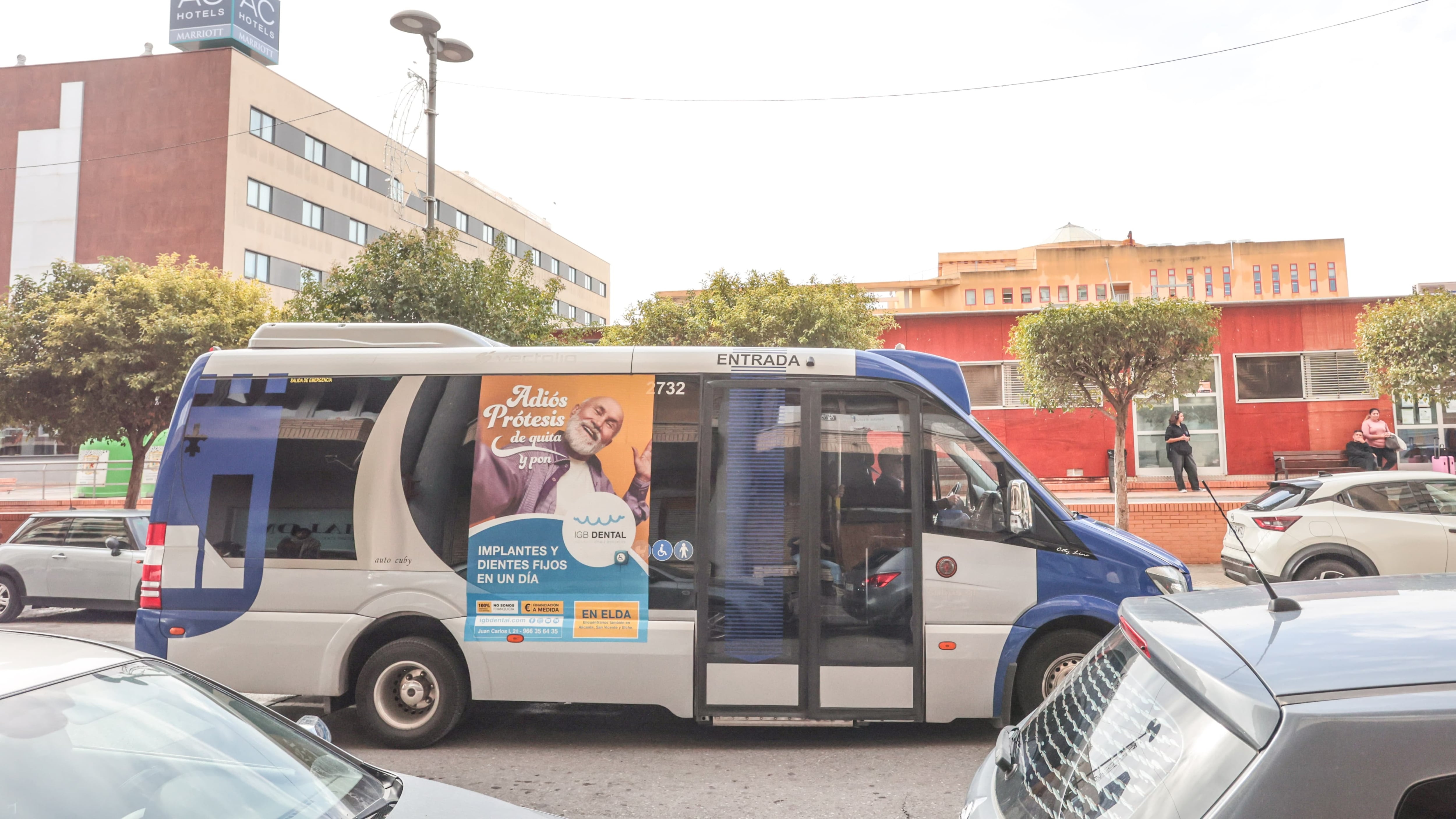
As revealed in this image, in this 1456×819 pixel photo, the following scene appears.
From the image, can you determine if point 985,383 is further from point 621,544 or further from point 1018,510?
point 621,544

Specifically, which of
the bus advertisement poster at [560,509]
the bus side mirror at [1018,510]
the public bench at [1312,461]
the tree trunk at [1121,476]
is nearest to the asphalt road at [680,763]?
the bus advertisement poster at [560,509]

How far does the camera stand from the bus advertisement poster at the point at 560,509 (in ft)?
20.0

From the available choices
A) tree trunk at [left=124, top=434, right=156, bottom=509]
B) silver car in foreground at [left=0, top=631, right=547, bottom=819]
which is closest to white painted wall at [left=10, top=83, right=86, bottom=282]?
tree trunk at [left=124, top=434, right=156, bottom=509]

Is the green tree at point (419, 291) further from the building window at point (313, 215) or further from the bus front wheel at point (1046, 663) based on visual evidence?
the building window at point (313, 215)

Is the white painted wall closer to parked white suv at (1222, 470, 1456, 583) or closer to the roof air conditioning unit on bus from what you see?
the roof air conditioning unit on bus

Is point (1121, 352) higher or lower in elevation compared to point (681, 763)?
higher

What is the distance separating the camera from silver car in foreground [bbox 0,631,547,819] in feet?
7.35

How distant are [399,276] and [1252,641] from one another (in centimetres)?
1287

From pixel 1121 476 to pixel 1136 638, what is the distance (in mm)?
14825

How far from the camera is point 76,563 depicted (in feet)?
42.2

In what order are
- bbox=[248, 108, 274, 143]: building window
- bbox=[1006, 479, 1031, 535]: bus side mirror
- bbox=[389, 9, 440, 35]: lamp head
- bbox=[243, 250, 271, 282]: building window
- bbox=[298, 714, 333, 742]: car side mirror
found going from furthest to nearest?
bbox=[248, 108, 274, 143]: building window → bbox=[243, 250, 271, 282]: building window → bbox=[389, 9, 440, 35]: lamp head → bbox=[1006, 479, 1031, 535]: bus side mirror → bbox=[298, 714, 333, 742]: car side mirror

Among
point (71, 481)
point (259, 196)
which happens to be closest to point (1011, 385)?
point (71, 481)

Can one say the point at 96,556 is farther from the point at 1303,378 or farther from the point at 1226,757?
the point at 1303,378

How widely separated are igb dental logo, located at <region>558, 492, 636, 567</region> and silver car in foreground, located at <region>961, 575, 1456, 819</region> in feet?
13.1
